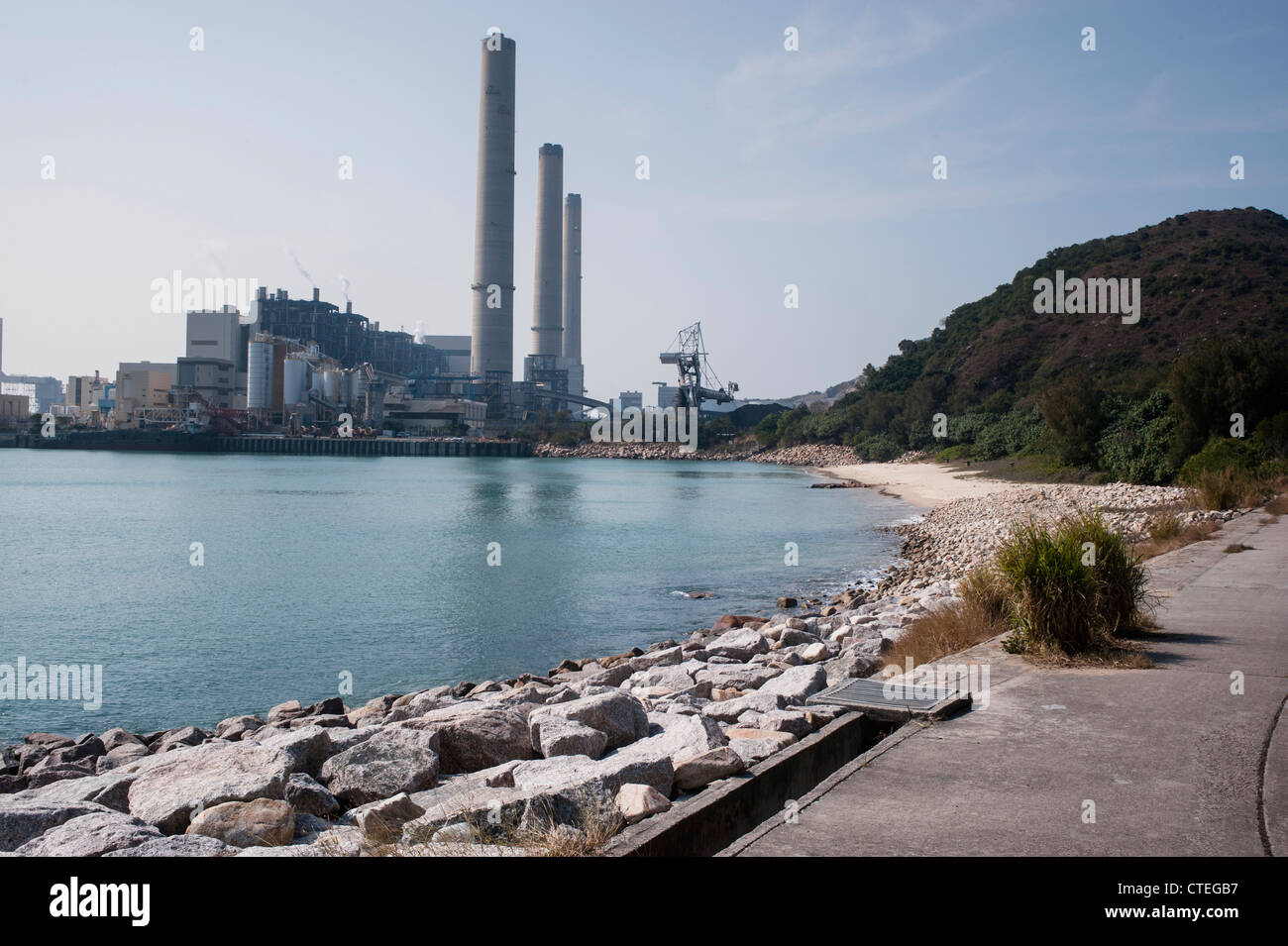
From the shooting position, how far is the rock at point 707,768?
19.7ft

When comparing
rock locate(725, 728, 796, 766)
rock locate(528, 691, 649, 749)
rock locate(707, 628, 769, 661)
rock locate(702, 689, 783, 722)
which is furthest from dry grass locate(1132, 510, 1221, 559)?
rock locate(725, 728, 796, 766)

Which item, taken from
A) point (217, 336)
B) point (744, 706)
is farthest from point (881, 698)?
point (217, 336)

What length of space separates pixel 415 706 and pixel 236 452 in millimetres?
150466

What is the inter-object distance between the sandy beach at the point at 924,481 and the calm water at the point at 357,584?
277cm

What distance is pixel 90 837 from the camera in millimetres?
5605

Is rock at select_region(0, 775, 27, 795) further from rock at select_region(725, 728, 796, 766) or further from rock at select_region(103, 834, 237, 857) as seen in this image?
rock at select_region(725, 728, 796, 766)

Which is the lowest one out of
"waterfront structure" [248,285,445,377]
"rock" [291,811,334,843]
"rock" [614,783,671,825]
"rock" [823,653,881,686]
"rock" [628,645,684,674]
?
"rock" [628,645,684,674]

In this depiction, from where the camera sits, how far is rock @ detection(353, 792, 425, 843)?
564 centimetres

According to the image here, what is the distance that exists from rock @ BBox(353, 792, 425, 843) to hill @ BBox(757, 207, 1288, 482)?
34929 millimetres

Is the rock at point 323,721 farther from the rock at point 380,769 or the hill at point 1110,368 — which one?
the hill at point 1110,368

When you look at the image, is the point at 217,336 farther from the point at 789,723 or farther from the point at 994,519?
the point at 789,723

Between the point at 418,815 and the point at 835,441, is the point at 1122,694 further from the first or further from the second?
the point at 835,441

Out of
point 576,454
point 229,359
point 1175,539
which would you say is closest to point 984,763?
point 1175,539

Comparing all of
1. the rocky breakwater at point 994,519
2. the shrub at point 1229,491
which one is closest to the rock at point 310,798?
the rocky breakwater at point 994,519
